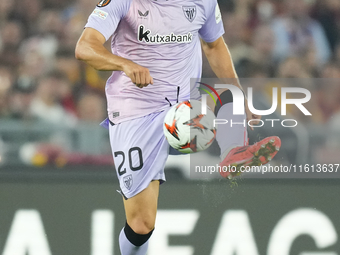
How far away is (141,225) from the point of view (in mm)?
3430

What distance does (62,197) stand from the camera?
14.1 ft

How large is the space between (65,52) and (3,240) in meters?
2.13

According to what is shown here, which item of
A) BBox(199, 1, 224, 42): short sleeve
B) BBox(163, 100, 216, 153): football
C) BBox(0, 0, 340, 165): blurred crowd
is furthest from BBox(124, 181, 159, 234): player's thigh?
BBox(0, 0, 340, 165): blurred crowd

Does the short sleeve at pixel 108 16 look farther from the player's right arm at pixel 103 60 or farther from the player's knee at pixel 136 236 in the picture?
the player's knee at pixel 136 236

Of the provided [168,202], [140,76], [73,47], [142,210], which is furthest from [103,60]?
[73,47]

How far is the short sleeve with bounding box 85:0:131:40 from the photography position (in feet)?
10.5

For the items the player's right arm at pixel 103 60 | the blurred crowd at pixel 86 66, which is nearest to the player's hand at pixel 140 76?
the player's right arm at pixel 103 60

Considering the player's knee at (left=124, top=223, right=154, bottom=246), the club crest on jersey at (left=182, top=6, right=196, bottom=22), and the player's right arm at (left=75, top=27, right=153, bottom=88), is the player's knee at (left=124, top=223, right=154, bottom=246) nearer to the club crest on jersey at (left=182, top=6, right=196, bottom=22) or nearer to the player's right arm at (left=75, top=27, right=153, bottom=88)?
the player's right arm at (left=75, top=27, right=153, bottom=88)

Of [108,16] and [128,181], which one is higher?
[108,16]

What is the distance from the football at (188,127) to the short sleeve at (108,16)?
603 mm

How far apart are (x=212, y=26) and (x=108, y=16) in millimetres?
799

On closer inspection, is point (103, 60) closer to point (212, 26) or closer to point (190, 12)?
point (190, 12)

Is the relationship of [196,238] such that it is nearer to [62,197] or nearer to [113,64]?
[62,197]

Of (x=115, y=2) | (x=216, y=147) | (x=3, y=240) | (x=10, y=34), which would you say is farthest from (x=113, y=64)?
(x=10, y=34)
